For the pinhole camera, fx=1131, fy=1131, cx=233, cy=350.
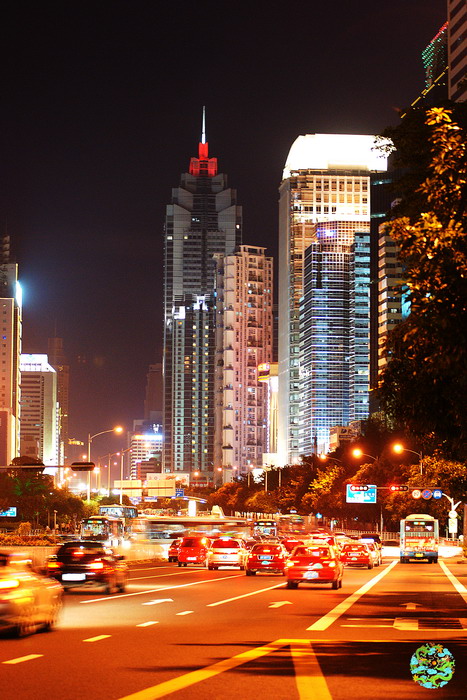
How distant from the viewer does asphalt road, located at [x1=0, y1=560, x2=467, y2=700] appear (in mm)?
13049

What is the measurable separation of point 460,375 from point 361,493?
82811mm

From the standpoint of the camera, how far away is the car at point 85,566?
3150 cm

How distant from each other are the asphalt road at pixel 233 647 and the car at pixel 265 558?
1502 cm

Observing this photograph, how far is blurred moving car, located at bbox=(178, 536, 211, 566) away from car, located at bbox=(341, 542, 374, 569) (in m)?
7.34

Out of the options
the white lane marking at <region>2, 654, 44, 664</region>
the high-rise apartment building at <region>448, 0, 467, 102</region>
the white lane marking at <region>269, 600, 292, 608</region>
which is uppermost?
the high-rise apartment building at <region>448, 0, 467, 102</region>

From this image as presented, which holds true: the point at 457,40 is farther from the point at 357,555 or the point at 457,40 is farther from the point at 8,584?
the point at 8,584

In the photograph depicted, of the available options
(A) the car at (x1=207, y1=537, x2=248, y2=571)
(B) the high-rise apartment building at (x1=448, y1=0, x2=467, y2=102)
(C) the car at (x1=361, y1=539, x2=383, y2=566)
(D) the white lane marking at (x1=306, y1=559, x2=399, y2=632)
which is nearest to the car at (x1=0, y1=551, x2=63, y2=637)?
(D) the white lane marking at (x1=306, y1=559, x2=399, y2=632)

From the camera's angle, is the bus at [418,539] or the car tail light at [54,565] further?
the bus at [418,539]

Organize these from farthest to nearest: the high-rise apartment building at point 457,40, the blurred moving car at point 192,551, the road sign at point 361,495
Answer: the high-rise apartment building at point 457,40 → the road sign at point 361,495 → the blurred moving car at point 192,551

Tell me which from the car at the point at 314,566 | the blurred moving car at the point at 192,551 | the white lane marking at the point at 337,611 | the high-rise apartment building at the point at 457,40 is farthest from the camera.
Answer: the high-rise apartment building at the point at 457,40

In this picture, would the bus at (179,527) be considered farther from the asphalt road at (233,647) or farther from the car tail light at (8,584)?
the car tail light at (8,584)

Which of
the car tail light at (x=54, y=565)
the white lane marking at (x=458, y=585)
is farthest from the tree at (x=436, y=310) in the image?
the car tail light at (x=54, y=565)

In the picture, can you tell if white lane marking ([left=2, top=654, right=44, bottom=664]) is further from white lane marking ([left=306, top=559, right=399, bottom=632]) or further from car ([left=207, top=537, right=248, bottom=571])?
car ([left=207, top=537, right=248, bottom=571])

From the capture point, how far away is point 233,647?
17.8 metres
